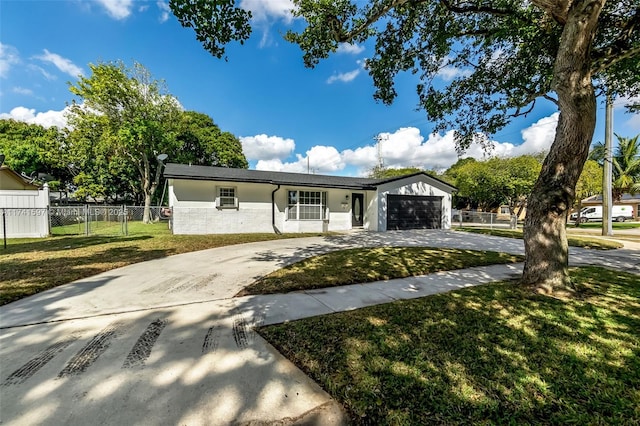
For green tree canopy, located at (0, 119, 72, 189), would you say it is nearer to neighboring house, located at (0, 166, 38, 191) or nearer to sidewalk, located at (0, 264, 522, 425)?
neighboring house, located at (0, 166, 38, 191)

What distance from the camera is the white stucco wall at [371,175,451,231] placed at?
46.8 feet

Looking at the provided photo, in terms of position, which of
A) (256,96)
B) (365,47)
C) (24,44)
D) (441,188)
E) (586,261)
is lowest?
(586,261)

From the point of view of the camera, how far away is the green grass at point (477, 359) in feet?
5.93

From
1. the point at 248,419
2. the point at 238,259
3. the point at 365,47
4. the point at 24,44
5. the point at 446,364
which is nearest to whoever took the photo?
the point at 248,419

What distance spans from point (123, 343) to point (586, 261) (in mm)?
10087

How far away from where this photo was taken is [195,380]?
6.81 feet

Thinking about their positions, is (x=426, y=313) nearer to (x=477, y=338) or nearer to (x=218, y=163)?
(x=477, y=338)

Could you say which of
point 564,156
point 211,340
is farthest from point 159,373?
point 564,156

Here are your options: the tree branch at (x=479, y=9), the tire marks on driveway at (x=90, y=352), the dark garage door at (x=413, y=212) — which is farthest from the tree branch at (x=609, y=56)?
the dark garage door at (x=413, y=212)

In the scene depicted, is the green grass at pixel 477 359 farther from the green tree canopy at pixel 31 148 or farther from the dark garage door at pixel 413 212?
the green tree canopy at pixel 31 148

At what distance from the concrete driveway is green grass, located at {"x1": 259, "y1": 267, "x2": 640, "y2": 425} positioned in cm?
32

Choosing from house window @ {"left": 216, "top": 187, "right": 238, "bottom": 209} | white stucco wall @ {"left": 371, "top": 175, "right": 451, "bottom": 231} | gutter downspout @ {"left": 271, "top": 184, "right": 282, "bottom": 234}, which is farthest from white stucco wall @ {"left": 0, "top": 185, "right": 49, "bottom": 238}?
white stucco wall @ {"left": 371, "top": 175, "right": 451, "bottom": 231}

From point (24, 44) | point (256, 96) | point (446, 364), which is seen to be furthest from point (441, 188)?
point (24, 44)

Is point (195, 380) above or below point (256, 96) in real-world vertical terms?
below
